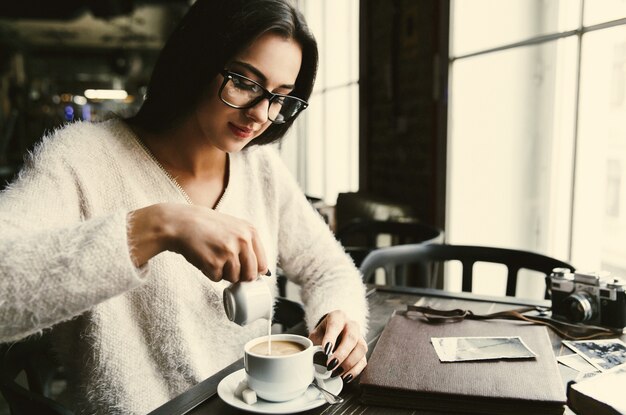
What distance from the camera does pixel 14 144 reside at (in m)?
12.4

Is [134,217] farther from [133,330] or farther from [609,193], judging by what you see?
[609,193]

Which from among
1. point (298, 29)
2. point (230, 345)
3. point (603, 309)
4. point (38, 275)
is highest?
point (298, 29)

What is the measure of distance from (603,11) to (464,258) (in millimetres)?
1080

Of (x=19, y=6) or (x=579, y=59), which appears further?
(x=19, y=6)

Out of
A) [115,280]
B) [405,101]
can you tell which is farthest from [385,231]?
[115,280]

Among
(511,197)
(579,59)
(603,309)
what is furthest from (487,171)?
(603,309)

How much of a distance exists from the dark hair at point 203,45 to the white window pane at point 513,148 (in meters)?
1.41

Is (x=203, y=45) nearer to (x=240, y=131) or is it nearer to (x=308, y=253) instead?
(x=240, y=131)

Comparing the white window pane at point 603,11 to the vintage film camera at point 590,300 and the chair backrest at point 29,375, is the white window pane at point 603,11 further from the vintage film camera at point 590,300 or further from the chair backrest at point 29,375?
the chair backrest at point 29,375

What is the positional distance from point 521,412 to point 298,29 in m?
0.96

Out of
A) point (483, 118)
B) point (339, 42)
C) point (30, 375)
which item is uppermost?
point (339, 42)

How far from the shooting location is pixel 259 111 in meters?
1.18

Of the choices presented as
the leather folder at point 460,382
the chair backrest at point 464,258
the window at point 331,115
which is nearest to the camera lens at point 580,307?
the leather folder at point 460,382

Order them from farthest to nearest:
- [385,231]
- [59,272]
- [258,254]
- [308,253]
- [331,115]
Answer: [331,115]
[385,231]
[308,253]
[258,254]
[59,272]
